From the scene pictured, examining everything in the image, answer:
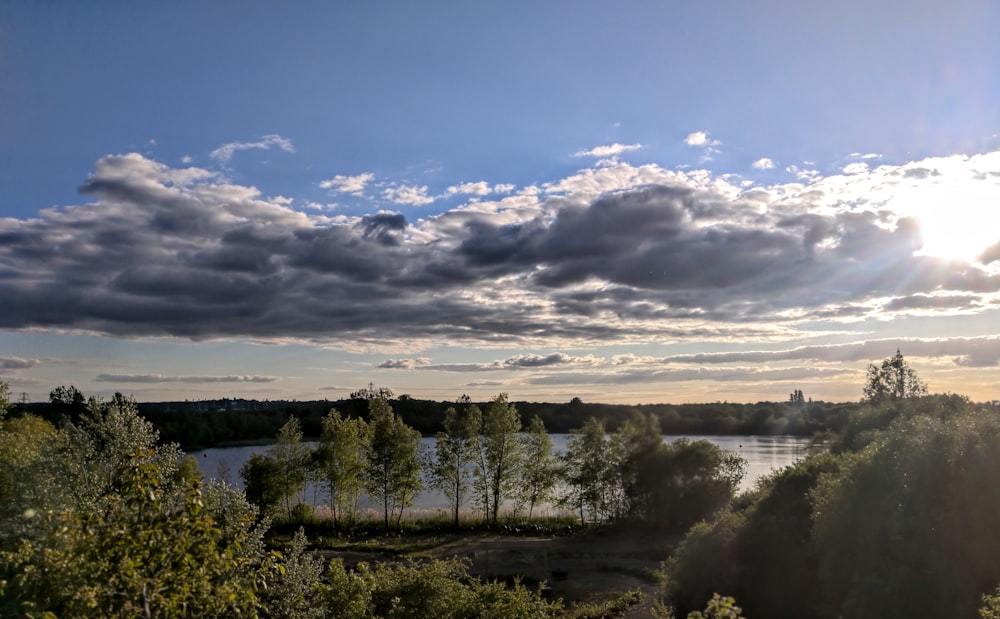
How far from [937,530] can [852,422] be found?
59.4 feet

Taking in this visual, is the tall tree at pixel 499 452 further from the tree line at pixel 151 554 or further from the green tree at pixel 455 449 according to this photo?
the tree line at pixel 151 554

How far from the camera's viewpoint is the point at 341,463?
50.5 m

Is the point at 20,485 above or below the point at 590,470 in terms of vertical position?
above

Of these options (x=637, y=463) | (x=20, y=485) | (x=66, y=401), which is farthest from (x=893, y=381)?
(x=66, y=401)

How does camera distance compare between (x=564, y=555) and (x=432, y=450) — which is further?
(x=432, y=450)

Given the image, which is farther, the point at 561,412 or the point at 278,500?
the point at 561,412

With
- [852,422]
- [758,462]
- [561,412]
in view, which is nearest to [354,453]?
[852,422]

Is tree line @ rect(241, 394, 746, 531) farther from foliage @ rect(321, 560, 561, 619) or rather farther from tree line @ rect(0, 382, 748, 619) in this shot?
foliage @ rect(321, 560, 561, 619)

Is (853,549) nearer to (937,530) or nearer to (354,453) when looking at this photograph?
(937,530)

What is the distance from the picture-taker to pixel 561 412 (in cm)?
13162

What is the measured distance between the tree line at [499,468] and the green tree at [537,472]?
0.25 ft

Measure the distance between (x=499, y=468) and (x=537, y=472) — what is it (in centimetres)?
299

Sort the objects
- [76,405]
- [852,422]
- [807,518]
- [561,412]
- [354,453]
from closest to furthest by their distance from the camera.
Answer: [807,518]
[852,422]
[354,453]
[76,405]
[561,412]

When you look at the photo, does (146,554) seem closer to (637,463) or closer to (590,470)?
(637,463)
